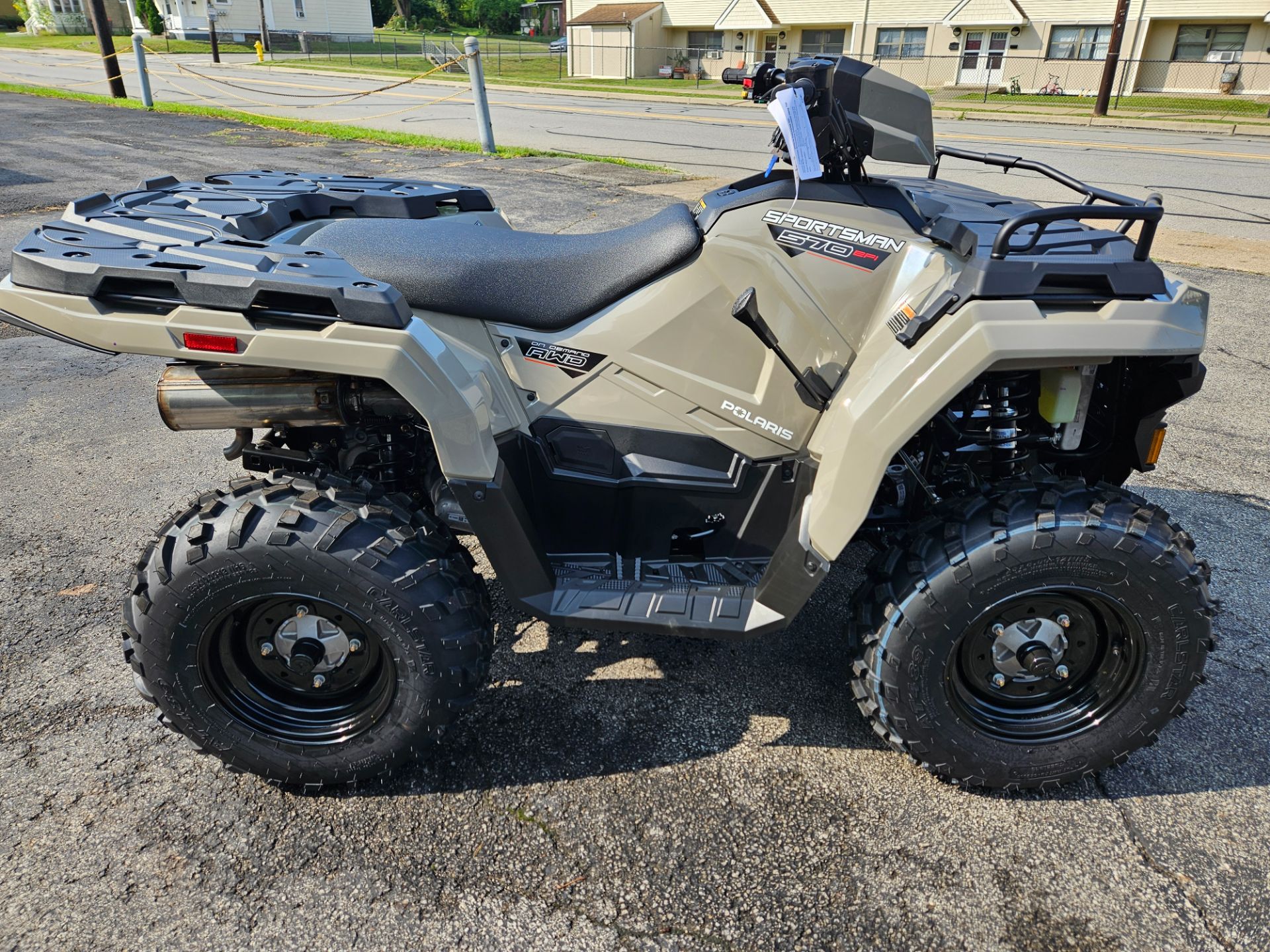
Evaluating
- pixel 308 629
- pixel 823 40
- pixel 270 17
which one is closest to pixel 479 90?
pixel 308 629

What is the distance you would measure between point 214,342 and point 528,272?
83cm

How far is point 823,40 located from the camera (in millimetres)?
39750

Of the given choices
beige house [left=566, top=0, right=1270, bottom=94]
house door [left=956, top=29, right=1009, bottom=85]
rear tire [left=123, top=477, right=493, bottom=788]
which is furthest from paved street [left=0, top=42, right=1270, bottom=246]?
house door [left=956, top=29, right=1009, bottom=85]

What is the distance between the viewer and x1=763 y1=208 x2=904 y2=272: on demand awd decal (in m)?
2.31

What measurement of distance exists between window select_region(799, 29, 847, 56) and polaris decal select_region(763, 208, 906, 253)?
135 ft

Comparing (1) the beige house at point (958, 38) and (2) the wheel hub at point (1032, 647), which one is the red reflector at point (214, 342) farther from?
(1) the beige house at point (958, 38)

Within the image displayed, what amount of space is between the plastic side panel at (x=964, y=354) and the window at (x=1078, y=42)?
37.9 metres

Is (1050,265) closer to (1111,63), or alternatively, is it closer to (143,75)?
(143,75)

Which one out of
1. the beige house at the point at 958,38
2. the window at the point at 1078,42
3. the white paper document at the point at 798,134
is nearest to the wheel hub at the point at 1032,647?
the white paper document at the point at 798,134

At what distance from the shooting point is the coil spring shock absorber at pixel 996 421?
247cm

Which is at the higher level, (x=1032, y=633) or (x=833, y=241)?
(x=833, y=241)

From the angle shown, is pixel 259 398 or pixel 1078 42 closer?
pixel 259 398

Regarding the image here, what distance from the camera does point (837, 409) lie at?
7.55 ft

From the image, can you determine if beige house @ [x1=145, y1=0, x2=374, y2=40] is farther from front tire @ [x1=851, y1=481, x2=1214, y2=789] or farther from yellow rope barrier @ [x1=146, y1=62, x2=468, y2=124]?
front tire @ [x1=851, y1=481, x2=1214, y2=789]
